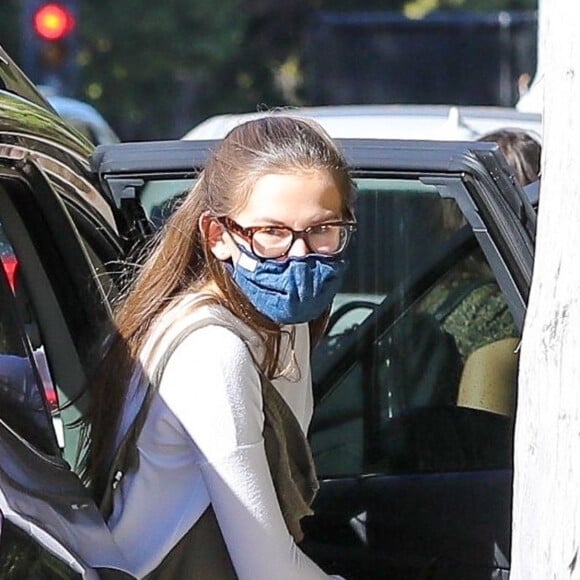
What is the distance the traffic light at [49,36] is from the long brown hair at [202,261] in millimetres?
11956

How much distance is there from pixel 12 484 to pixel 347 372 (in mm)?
1324

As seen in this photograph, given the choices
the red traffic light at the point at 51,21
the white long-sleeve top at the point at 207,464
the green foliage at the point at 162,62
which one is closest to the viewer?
the white long-sleeve top at the point at 207,464

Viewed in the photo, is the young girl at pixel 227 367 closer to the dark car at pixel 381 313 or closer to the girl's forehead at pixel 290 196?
the girl's forehead at pixel 290 196

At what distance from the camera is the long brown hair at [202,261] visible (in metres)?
2.48

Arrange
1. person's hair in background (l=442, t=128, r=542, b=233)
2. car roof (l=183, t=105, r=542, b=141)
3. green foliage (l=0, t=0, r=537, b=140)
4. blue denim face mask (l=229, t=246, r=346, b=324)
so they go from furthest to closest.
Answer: green foliage (l=0, t=0, r=537, b=140), car roof (l=183, t=105, r=542, b=141), person's hair in background (l=442, t=128, r=542, b=233), blue denim face mask (l=229, t=246, r=346, b=324)

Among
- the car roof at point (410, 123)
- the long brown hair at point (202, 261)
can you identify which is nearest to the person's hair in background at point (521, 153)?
the car roof at point (410, 123)

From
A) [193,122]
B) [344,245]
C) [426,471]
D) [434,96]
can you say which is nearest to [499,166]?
[344,245]

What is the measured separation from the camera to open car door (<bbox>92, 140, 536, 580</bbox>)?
9.32ft

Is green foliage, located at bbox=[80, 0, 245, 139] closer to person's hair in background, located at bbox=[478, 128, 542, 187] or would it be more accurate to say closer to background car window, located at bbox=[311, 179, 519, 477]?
person's hair in background, located at bbox=[478, 128, 542, 187]

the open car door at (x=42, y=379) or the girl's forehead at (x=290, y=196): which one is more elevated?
Answer: the girl's forehead at (x=290, y=196)

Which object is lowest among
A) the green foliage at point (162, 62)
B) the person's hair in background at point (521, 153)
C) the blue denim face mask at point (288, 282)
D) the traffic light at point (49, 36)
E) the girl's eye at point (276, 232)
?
the green foliage at point (162, 62)

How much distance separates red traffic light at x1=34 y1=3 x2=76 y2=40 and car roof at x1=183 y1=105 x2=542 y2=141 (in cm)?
879

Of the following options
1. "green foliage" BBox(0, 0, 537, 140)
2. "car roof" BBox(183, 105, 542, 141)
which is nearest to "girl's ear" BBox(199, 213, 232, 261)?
"car roof" BBox(183, 105, 542, 141)

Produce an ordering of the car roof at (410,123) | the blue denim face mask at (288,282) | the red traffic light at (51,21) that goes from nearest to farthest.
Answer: the blue denim face mask at (288,282) < the car roof at (410,123) < the red traffic light at (51,21)
